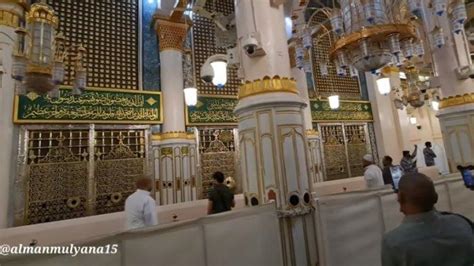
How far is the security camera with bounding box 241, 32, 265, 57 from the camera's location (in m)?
2.84

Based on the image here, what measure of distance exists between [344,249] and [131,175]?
474cm

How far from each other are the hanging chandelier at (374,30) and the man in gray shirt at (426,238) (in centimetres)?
258

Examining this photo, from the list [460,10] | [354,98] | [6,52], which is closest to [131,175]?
[6,52]

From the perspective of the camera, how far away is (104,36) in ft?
20.6

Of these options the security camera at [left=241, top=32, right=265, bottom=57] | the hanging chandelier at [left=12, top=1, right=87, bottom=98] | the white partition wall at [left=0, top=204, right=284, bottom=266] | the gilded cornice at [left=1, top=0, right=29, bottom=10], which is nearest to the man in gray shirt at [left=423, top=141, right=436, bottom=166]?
the security camera at [left=241, top=32, right=265, bottom=57]

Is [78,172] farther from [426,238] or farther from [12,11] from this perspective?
[426,238]

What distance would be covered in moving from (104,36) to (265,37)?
4.77 metres

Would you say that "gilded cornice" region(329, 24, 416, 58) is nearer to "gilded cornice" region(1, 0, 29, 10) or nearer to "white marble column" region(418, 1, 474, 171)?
"white marble column" region(418, 1, 474, 171)

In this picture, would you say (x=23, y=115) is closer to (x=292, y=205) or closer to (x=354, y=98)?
(x=292, y=205)

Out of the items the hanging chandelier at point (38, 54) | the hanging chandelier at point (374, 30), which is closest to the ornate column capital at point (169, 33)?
the hanging chandelier at point (38, 54)

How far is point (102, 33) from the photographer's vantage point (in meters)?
6.26

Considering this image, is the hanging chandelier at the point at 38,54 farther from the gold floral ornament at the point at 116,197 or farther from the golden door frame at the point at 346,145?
the golden door frame at the point at 346,145

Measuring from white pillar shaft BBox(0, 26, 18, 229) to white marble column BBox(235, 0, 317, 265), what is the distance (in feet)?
12.7

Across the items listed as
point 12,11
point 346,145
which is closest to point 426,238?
point 12,11
